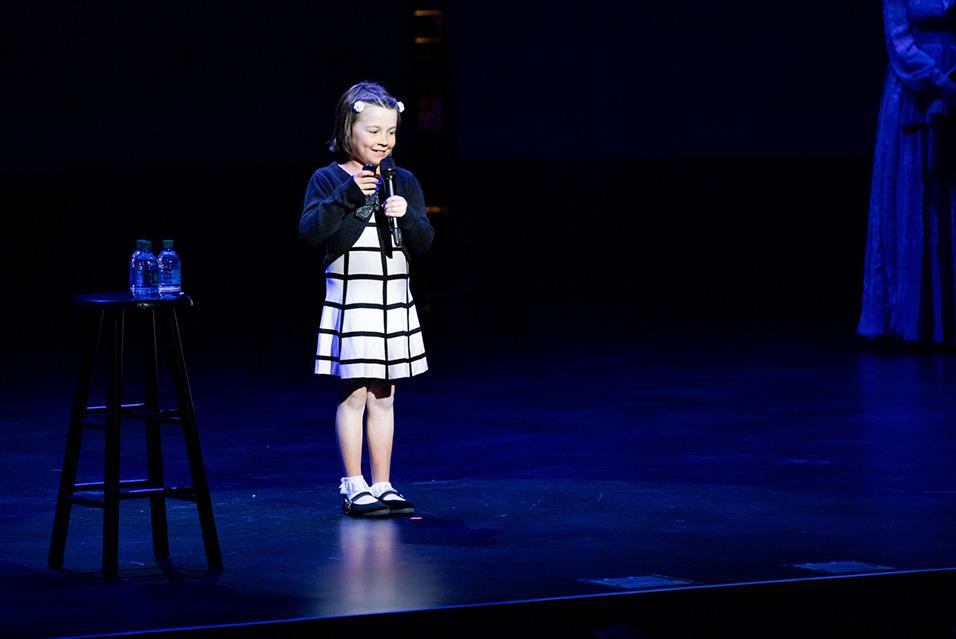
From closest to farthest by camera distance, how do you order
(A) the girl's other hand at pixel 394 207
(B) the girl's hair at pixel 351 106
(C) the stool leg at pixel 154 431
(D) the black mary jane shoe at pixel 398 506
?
(C) the stool leg at pixel 154 431 → (A) the girl's other hand at pixel 394 207 → (B) the girl's hair at pixel 351 106 → (D) the black mary jane shoe at pixel 398 506

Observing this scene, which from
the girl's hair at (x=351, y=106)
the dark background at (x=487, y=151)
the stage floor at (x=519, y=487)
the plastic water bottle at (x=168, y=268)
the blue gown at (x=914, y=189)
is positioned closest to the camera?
the stage floor at (x=519, y=487)

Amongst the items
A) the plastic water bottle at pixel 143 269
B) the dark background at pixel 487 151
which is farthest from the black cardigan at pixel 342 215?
the dark background at pixel 487 151

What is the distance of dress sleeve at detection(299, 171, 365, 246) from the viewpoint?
4.27 m

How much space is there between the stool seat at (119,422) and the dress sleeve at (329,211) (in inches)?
22.5

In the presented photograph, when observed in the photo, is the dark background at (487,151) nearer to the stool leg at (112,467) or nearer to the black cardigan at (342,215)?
the black cardigan at (342,215)

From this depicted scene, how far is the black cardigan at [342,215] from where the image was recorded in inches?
168

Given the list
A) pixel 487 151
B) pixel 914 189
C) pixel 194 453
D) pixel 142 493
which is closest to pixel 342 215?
pixel 194 453

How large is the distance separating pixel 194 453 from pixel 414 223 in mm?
854

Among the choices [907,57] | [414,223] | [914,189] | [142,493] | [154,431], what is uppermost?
[907,57]

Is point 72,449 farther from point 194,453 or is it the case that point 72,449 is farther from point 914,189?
point 914,189

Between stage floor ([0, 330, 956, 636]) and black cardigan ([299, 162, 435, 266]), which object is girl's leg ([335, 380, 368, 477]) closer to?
stage floor ([0, 330, 956, 636])

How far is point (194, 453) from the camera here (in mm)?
3789

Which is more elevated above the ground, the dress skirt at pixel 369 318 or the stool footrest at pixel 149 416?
the dress skirt at pixel 369 318

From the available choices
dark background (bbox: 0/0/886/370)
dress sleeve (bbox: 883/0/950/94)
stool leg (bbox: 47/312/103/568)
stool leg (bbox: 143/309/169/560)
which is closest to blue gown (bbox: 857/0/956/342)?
dress sleeve (bbox: 883/0/950/94)
